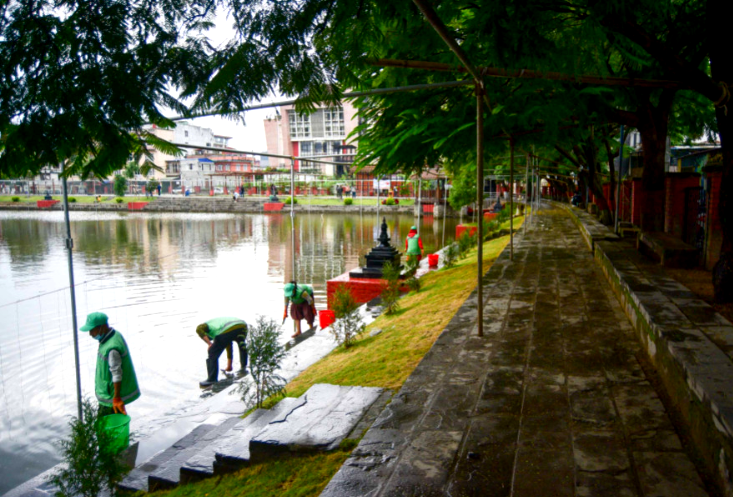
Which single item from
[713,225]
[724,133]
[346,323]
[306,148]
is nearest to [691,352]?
[724,133]

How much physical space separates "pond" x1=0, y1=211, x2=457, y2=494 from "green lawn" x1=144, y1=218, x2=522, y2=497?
254 centimetres

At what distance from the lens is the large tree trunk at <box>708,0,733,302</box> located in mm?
5172

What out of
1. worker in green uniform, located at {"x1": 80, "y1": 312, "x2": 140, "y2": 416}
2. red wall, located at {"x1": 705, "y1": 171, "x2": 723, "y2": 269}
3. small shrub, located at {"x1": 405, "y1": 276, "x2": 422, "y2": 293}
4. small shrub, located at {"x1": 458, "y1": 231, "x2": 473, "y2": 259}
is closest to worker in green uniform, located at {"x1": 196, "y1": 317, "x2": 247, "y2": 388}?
worker in green uniform, located at {"x1": 80, "y1": 312, "x2": 140, "y2": 416}

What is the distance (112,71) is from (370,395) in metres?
3.00

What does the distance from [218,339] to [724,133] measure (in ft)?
24.1

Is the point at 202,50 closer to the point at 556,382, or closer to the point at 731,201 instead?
the point at 556,382

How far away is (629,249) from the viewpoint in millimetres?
8609

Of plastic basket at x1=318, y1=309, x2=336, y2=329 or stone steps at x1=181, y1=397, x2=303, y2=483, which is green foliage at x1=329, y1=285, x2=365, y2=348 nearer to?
plastic basket at x1=318, y1=309, x2=336, y2=329

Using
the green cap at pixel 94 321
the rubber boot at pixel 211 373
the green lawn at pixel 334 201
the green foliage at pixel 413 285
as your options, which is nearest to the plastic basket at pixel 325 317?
the green foliage at pixel 413 285

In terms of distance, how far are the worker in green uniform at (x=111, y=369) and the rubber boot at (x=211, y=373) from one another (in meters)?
1.92

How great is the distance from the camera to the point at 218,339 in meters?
8.83

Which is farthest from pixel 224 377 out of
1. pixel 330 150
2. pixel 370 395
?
pixel 330 150

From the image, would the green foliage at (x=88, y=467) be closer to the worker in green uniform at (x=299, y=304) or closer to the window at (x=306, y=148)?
the worker in green uniform at (x=299, y=304)

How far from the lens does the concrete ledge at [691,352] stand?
276 centimetres
